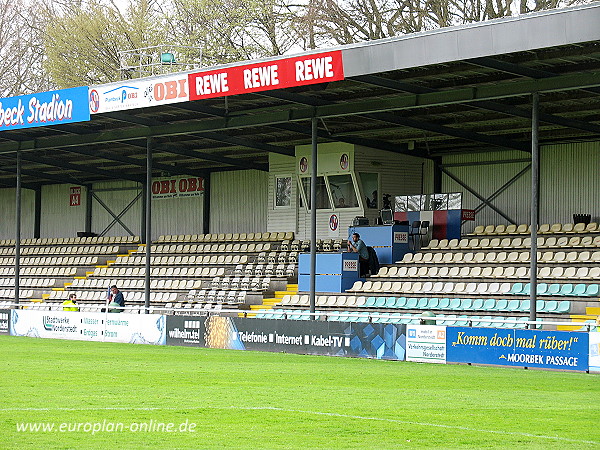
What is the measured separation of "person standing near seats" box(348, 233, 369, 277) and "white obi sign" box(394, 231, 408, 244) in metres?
1.06

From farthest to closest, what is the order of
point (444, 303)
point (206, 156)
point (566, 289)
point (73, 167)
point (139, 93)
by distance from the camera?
point (73, 167) < point (206, 156) < point (444, 303) < point (139, 93) < point (566, 289)

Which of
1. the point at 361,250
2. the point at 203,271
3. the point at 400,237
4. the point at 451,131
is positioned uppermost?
the point at 451,131

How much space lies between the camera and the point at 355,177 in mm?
33156

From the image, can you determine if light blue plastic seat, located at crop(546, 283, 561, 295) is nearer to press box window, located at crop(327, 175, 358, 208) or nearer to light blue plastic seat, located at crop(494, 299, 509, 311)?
light blue plastic seat, located at crop(494, 299, 509, 311)

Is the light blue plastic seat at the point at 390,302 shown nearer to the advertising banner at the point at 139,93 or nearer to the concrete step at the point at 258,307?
the concrete step at the point at 258,307

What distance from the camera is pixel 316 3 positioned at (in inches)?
1542

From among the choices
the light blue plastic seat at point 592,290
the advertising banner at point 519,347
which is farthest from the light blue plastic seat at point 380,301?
the advertising banner at point 519,347

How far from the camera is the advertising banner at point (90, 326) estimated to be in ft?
91.7

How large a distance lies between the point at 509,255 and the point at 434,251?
318 centimetres

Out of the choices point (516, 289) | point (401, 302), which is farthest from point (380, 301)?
point (516, 289)

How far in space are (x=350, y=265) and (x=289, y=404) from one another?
18.4 metres

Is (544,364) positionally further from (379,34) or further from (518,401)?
(379,34)

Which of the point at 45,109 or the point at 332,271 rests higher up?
the point at 45,109

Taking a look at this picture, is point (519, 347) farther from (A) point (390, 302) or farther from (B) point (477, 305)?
(A) point (390, 302)
